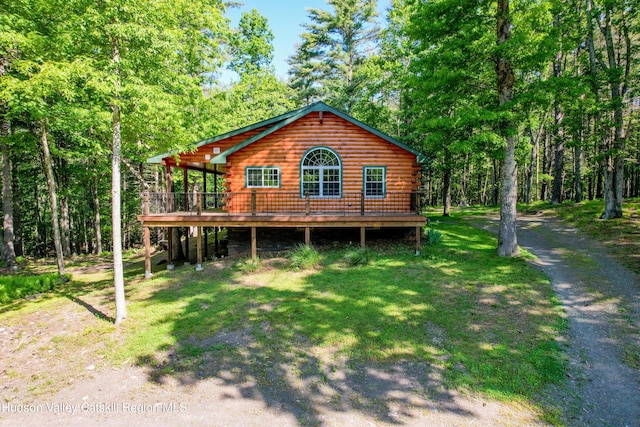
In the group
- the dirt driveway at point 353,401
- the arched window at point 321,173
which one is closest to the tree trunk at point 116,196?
the dirt driveway at point 353,401

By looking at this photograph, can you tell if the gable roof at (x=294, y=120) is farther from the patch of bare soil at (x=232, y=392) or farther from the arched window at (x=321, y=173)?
the patch of bare soil at (x=232, y=392)

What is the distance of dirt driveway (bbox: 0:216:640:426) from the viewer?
4691 millimetres

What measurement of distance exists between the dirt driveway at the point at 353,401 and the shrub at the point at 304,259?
5.50 metres

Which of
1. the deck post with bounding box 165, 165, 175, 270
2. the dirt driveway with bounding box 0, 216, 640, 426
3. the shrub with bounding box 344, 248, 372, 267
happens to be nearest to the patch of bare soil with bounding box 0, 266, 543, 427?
the dirt driveway with bounding box 0, 216, 640, 426

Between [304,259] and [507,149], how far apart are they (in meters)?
7.58

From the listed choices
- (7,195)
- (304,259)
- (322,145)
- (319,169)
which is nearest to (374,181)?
(319,169)

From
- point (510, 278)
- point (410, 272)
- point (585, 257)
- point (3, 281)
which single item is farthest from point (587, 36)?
point (3, 281)

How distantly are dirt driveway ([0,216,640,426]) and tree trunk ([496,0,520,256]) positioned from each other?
430cm

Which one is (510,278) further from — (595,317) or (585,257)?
(585,257)

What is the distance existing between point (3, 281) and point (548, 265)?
57.6 ft

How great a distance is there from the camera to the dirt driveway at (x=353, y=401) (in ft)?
15.4

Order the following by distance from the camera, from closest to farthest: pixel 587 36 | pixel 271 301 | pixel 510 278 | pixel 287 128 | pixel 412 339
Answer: pixel 412 339 → pixel 271 301 → pixel 510 278 → pixel 287 128 → pixel 587 36

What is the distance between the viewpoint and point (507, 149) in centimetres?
1052

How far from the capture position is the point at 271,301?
8594mm
